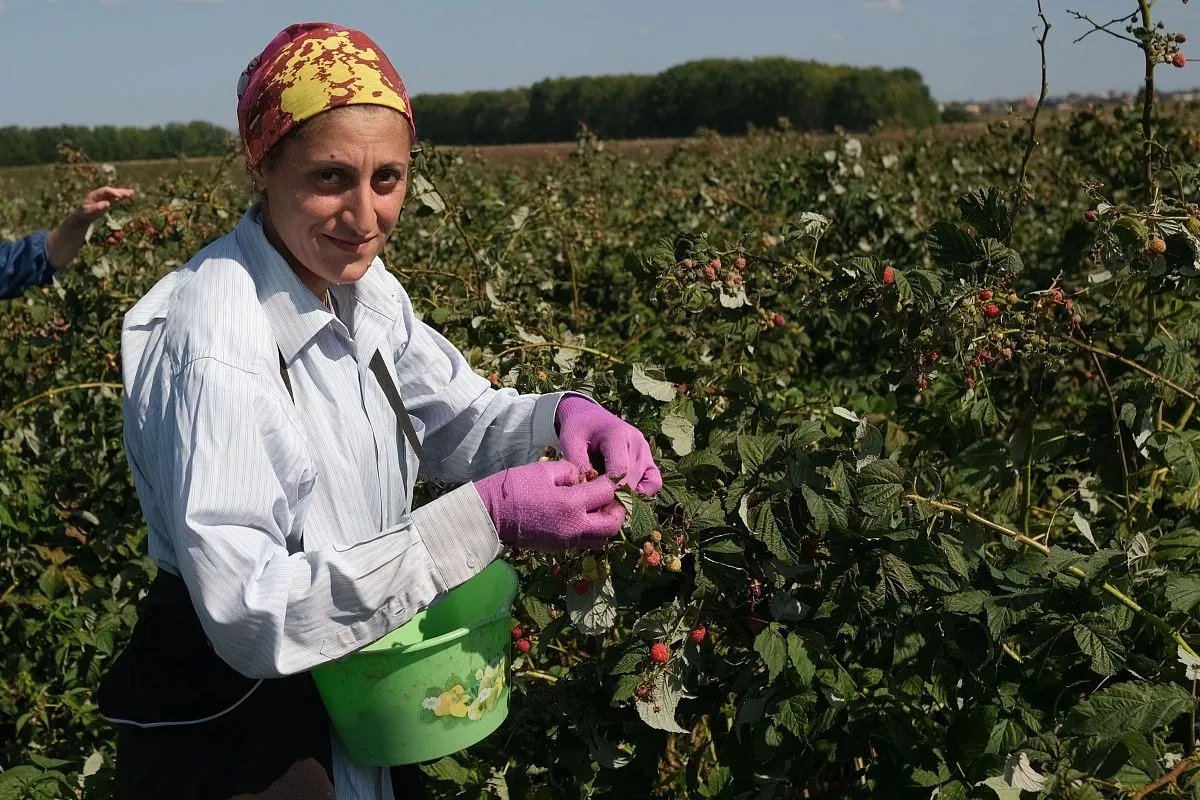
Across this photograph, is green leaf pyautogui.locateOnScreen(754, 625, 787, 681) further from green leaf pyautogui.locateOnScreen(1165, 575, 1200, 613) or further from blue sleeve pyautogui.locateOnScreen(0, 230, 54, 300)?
blue sleeve pyautogui.locateOnScreen(0, 230, 54, 300)

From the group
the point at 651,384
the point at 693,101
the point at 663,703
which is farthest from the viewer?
the point at 693,101

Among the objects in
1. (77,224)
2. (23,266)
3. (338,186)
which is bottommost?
(23,266)

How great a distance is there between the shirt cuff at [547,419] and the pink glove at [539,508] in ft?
1.18

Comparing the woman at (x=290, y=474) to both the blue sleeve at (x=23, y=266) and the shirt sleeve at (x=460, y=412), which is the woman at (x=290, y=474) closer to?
the shirt sleeve at (x=460, y=412)

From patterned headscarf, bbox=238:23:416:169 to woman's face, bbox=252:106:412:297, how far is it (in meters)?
0.02

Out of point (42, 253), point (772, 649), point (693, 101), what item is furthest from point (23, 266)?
point (693, 101)

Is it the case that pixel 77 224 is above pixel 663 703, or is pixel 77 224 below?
above

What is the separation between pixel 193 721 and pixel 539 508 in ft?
1.90

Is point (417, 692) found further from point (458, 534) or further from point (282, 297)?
point (282, 297)

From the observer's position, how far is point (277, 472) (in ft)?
4.57

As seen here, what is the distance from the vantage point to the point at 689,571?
1702 millimetres

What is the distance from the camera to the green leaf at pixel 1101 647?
57.6 inches

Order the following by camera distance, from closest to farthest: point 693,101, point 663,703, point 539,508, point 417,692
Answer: point 539,508, point 417,692, point 663,703, point 693,101

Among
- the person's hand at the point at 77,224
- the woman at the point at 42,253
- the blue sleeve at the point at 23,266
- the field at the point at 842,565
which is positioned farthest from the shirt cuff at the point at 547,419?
the blue sleeve at the point at 23,266
